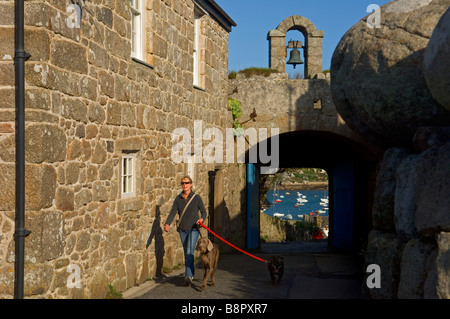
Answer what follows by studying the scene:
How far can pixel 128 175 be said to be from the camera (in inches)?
309

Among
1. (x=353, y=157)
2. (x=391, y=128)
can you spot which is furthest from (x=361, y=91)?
(x=353, y=157)

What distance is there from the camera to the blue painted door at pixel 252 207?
1430cm

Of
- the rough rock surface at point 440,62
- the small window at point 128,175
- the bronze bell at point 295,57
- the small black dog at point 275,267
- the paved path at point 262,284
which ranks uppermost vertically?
the bronze bell at point 295,57

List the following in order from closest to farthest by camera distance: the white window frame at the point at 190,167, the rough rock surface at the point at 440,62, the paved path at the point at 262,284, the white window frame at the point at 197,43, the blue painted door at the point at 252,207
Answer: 1. the rough rock surface at the point at 440,62
2. the paved path at the point at 262,284
3. the white window frame at the point at 190,167
4. the white window frame at the point at 197,43
5. the blue painted door at the point at 252,207

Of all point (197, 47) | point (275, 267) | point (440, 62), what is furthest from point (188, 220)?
point (197, 47)

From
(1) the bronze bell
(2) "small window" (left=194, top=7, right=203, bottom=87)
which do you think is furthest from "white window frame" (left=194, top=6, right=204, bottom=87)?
(1) the bronze bell

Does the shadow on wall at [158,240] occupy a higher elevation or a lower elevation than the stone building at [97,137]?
lower

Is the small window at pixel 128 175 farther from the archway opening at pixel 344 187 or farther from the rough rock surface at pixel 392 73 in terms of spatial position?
the archway opening at pixel 344 187

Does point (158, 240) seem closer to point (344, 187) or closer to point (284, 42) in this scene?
point (284, 42)

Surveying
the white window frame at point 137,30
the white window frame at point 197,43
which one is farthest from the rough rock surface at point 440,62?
the white window frame at point 197,43

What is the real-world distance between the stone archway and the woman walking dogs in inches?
244

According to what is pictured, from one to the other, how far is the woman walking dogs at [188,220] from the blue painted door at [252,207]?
6134 mm

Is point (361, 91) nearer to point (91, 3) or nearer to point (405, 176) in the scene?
point (405, 176)

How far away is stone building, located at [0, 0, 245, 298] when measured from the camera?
5.35 meters
